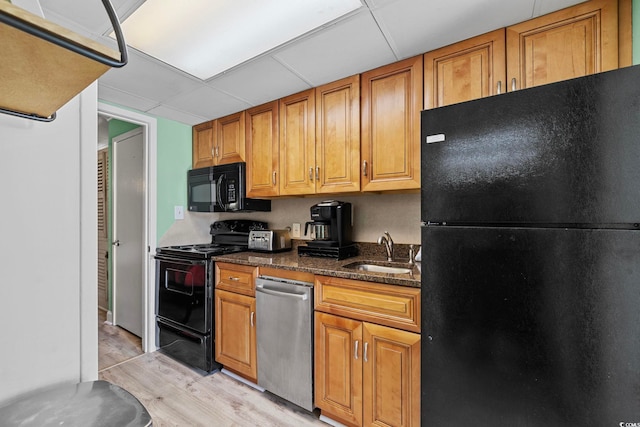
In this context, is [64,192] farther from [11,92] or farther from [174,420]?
[174,420]

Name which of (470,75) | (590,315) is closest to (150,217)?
(470,75)

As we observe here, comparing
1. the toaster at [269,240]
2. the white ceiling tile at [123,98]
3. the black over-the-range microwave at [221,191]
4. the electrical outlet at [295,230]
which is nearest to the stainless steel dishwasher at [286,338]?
the toaster at [269,240]

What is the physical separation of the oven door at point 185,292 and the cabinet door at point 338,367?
1.00 meters

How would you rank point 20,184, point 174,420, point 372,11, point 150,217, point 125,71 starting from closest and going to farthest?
point 20,184 < point 372,11 < point 174,420 < point 125,71 < point 150,217

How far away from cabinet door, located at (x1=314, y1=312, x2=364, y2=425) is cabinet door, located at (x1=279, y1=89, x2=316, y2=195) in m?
0.97

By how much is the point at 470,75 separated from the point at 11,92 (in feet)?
5.90

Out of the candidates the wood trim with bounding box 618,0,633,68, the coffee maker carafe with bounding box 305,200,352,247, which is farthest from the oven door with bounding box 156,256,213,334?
the wood trim with bounding box 618,0,633,68

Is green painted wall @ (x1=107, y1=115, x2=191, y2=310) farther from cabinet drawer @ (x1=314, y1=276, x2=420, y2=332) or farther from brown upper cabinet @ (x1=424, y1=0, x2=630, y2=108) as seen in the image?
brown upper cabinet @ (x1=424, y1=0, x2=630, y2=108)

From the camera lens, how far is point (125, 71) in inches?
74.9

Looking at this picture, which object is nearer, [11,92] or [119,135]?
[11,92]

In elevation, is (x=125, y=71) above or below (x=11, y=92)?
above

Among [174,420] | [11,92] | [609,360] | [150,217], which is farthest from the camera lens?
[150,217]

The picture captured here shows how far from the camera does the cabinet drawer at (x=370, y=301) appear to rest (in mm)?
1424

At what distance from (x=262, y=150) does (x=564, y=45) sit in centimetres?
196
